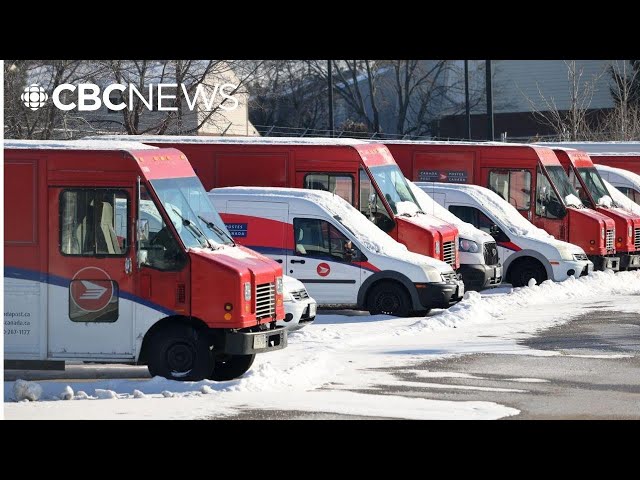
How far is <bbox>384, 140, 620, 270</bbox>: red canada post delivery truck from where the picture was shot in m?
26.3

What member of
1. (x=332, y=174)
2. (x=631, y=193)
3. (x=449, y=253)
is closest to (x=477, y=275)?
(x=449, y=253)

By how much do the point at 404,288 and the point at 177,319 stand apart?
6.74 metres

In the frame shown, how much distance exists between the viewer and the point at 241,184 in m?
22.1

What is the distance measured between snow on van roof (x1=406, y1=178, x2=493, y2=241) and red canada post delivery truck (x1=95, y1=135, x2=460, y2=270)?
951 mm

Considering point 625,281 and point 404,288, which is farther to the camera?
point 625,281

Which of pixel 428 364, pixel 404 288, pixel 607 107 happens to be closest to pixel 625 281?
pixel 404 288

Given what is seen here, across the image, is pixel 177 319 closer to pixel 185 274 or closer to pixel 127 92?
pixel 185 274

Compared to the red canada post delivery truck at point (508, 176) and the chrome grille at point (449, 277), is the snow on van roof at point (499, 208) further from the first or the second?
the chrome grille at point (449, 277)

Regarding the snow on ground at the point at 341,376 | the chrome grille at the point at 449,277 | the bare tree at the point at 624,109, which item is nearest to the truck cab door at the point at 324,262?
the snow on ground at the point at 341,376

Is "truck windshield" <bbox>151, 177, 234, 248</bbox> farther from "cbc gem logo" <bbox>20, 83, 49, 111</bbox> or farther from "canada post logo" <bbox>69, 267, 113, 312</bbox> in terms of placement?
"cbc gem logo" <bbox>20, 83, 49, 111</bbox>

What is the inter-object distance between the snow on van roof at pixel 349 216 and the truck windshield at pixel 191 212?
4852 millimetres

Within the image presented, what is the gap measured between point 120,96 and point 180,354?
59.1ft

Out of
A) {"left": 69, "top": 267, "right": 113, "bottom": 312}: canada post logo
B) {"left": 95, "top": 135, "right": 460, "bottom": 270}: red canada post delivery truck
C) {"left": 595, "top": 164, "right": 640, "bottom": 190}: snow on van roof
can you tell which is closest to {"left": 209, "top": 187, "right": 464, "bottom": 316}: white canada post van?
{"left": 95, "top": 135, "right": 460, "bottom": 270}: red canada post delivery truck
